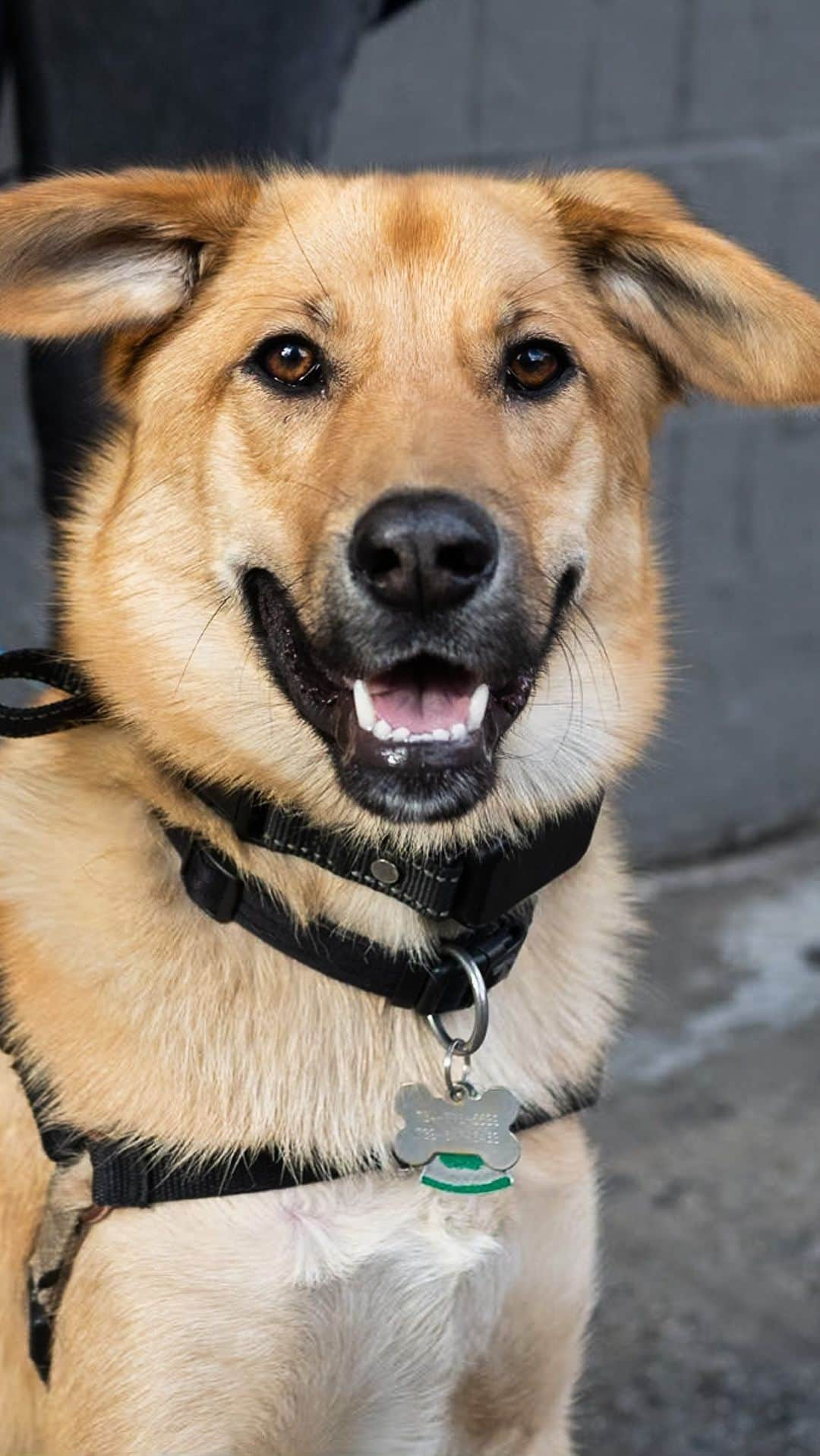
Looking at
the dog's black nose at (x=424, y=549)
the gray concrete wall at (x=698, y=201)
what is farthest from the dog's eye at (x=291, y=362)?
the gray concrete wall at (x=698, y=201)

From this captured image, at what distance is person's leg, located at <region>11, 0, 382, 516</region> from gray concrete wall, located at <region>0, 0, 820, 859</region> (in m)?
1.09

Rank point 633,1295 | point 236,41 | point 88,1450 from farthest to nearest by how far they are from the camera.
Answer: point 633,1295
point 236,41
point 88,1450

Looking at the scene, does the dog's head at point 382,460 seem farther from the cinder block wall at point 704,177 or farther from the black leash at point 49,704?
the cinder block wall at point 704,177

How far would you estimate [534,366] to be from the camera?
2262 mm

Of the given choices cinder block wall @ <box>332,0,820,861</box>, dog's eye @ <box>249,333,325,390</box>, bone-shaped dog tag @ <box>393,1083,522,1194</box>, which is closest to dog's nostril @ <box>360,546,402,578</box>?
dog's eye @ <box>249,333,325,390</box>

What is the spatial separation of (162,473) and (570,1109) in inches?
34.8

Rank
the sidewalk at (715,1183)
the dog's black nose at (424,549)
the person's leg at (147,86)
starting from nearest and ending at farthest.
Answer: the dog's black nose at (424,549), the person's leg at (147,86), the sidewalk at (715,1183)

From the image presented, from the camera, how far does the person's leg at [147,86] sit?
106 inches

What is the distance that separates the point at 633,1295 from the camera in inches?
129

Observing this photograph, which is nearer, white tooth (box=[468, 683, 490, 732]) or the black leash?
white tooth (box=[468, 683, 490, 732])

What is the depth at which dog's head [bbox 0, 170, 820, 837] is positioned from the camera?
200 centimetres

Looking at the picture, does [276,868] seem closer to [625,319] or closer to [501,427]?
[501,427]

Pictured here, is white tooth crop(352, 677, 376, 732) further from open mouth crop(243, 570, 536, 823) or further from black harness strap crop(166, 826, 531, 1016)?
black harness strap crop(166, 826, 531, 1016)

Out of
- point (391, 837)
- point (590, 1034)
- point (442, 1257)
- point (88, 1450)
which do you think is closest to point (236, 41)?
point (391, 837)
